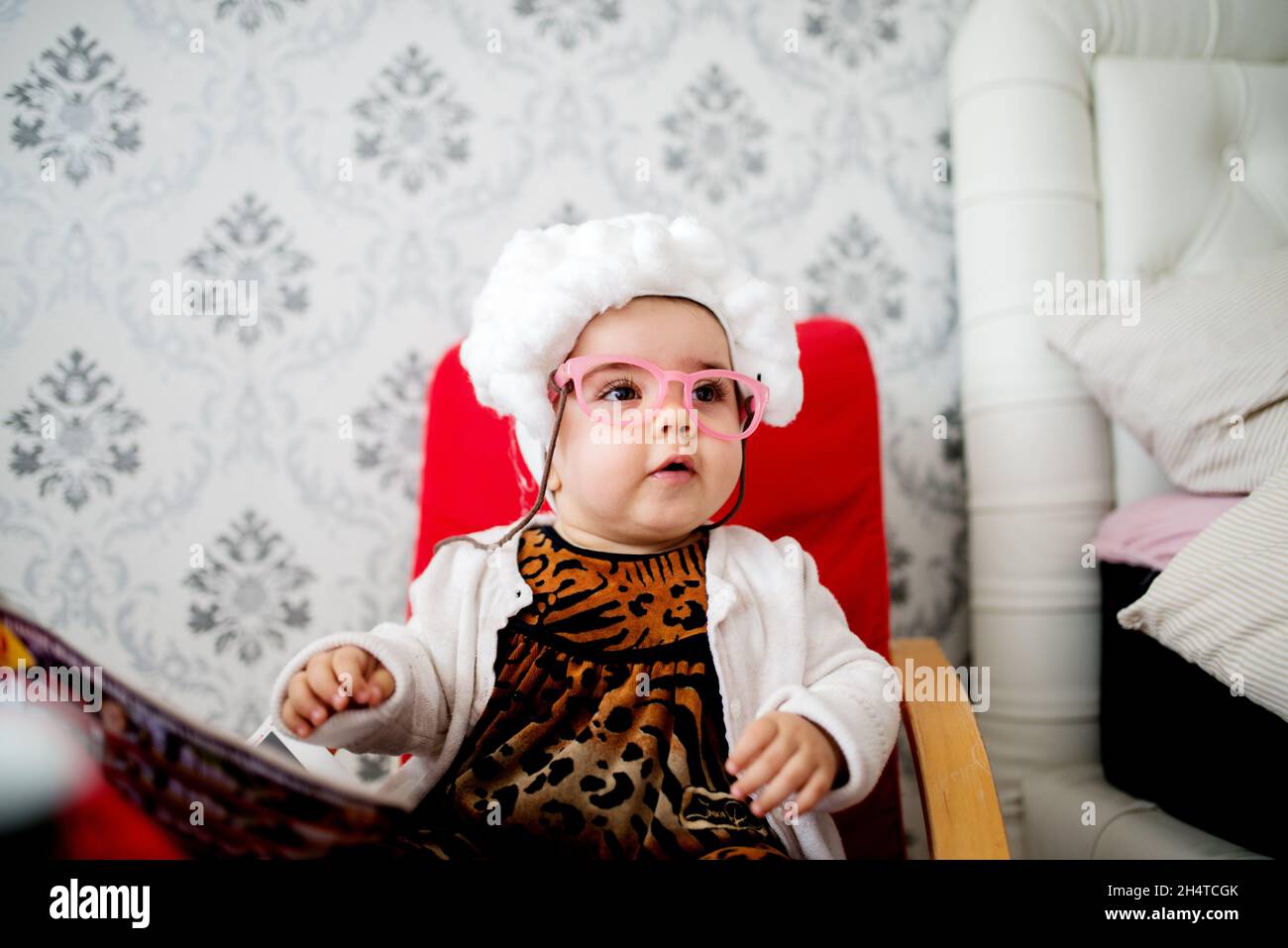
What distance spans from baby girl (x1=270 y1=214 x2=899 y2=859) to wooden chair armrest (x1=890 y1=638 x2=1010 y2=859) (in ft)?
0.31

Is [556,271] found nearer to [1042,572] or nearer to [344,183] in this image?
[344,183]

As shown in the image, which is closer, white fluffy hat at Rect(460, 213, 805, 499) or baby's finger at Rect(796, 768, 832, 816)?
baby's finger at Rect(796, 768, 832, 816)

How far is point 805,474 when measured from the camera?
1187 millimetres

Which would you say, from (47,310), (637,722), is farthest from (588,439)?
(47,310)

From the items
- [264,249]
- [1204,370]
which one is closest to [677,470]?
[1204,370]

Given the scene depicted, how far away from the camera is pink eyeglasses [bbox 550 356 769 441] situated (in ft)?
2.86

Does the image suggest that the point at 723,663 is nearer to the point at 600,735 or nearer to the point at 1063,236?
the point at 600,735

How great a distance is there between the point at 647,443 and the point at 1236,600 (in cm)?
74

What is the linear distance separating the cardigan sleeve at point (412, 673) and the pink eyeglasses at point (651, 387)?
0.29 meters

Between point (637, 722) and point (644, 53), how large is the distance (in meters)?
1.29

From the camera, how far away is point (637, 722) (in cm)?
85

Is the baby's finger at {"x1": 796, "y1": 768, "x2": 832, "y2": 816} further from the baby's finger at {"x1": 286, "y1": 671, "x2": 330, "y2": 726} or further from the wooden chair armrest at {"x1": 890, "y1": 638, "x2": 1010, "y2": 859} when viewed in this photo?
the baby's finger at {"x1": 286, "y1": 671, "x2": 330, "y2": 726}

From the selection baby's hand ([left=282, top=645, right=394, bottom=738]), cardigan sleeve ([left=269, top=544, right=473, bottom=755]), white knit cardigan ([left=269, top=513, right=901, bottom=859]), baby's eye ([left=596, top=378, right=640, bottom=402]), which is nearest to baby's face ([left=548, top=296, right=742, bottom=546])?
baby's eye ([left=596, top=378, right=640, bottom=402])

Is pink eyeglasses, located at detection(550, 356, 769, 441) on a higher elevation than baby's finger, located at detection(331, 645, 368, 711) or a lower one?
higher
